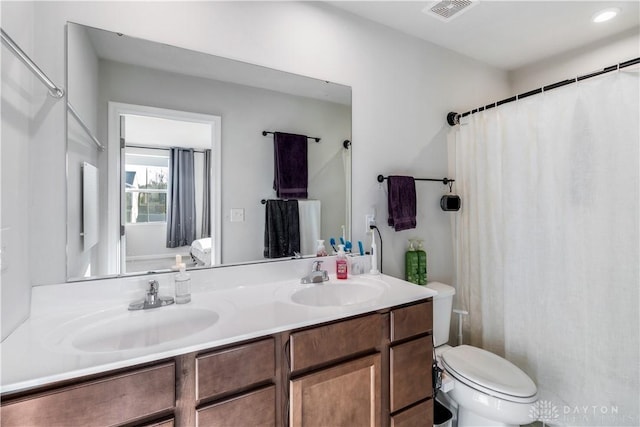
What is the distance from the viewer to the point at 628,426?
1.46m

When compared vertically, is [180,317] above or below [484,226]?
below

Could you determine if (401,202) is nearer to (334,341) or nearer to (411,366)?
(411,366)

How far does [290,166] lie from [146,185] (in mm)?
702

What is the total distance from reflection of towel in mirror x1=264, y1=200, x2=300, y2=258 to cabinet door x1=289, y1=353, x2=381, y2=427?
66 cm

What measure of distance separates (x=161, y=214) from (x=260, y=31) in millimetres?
1036

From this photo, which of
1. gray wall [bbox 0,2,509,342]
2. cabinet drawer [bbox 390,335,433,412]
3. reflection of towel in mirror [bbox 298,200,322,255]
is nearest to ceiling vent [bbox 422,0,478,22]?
gray wall [bbox 0,2,509,342]

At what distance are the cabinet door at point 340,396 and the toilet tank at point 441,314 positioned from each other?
84 centimetres

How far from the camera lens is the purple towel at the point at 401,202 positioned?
182 cm

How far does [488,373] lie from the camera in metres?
1.53

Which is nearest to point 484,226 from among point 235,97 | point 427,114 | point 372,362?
point 427,114

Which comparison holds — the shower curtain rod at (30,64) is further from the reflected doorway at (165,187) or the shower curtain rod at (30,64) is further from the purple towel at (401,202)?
the purple towel at (401,202)

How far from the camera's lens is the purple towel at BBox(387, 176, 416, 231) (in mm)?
1817

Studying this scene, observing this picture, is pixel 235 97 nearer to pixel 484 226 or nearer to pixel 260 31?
pixel 260 31

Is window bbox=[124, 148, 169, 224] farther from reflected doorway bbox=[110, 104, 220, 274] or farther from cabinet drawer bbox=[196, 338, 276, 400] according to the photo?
cabinet drawer bbox=[196, 338, 276, 400]
